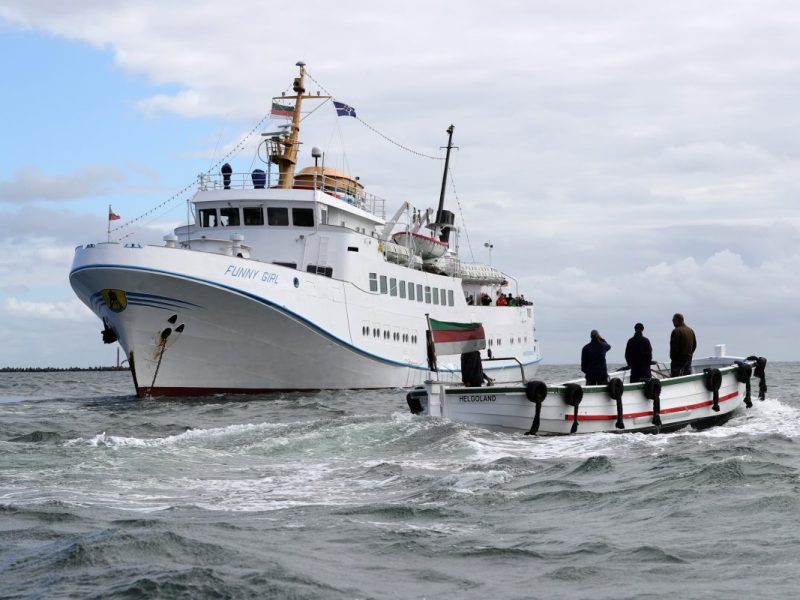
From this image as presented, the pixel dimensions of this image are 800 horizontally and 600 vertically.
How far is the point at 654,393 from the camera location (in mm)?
17297

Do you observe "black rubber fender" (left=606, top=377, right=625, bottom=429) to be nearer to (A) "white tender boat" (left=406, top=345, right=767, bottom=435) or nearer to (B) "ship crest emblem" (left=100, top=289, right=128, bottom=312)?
(A) "white tender boat" (left=406, top=345, right=767, bottom=435)

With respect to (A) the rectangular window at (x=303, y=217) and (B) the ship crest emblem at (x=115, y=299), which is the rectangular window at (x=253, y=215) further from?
(B) the ship crest emblem at (x=115, y=299)

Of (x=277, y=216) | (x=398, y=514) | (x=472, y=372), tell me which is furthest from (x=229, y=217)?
(x=398, y=514)

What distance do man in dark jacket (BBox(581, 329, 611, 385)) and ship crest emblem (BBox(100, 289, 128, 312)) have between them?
546 inches

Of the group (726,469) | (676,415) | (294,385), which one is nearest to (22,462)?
(726,469)

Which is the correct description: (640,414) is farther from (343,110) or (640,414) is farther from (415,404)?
(343,110)

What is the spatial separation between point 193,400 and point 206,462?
43.6 feet

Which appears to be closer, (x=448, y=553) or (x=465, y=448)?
(x=448, y=553)

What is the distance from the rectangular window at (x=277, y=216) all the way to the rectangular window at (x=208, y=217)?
6.02ft

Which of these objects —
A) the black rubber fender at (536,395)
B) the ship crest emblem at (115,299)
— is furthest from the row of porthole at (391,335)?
the black rubber fender at (536,395)

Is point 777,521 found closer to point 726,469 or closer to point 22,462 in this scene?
point 726,469

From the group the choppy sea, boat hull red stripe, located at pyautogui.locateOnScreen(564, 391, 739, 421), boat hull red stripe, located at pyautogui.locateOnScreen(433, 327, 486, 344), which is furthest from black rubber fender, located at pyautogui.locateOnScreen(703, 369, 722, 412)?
boat hull red stripe, located at pyautogui.locateOnScreen(433, 327, 486, 344)

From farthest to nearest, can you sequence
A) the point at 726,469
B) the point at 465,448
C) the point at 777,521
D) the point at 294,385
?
the point at 294,385 < the point at 465,448 < the point at 726,469 < the point at 777,521

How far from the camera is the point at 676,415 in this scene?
59.2ft
